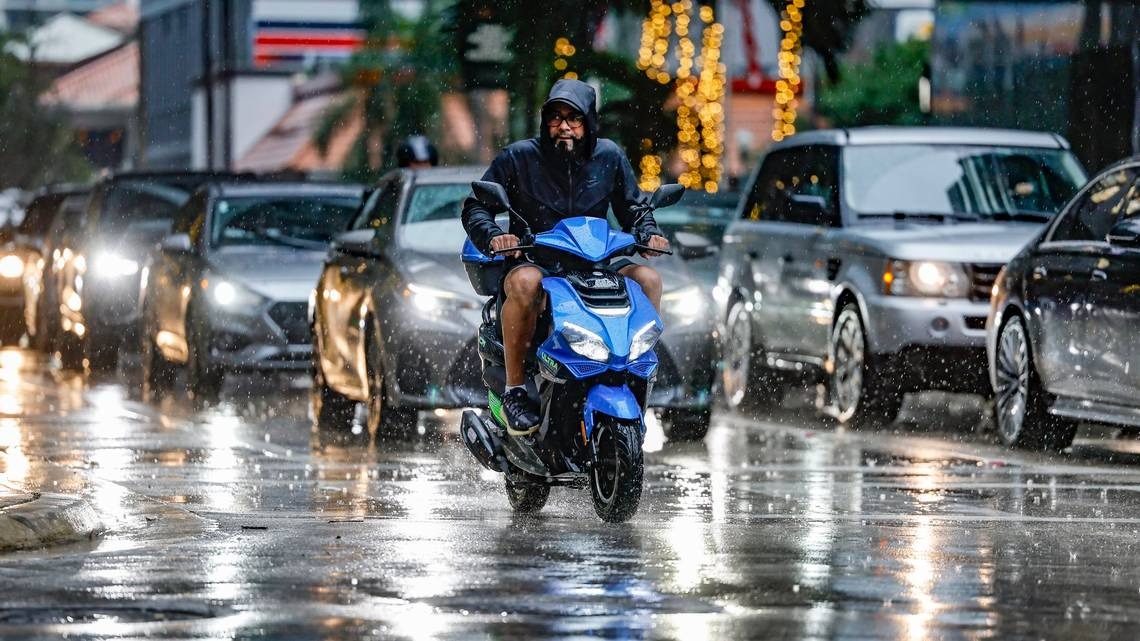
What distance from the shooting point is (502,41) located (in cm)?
2970

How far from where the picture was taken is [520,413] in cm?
1116

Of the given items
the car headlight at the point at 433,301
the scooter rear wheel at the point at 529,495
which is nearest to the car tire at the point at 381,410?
the car headlight at the point at 433,301

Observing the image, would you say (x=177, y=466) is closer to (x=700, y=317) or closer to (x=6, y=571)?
(x=700, y=317)

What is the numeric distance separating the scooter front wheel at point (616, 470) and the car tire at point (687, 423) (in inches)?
189

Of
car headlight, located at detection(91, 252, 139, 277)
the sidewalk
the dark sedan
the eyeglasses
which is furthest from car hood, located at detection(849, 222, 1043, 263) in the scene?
car headlight, located at detection(91, 252, 139, 277)

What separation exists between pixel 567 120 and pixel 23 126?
290 feet

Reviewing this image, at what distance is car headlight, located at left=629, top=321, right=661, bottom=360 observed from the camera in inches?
427

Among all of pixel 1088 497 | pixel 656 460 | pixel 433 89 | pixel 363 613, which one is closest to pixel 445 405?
pixel 656 460

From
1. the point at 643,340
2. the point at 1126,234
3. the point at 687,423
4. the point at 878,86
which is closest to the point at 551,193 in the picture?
the point at 643,340

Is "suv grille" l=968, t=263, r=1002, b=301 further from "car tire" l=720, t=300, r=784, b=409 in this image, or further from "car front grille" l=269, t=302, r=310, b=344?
"car front grille" l=269, t=302, r=310, b=344

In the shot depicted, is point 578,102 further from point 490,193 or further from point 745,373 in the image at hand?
point 745,373

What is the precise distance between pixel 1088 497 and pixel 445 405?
155 inches

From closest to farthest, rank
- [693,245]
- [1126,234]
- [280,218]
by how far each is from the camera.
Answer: [1126,234] < [693,245] < [280,218]

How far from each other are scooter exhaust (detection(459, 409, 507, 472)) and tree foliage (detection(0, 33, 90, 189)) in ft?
278
